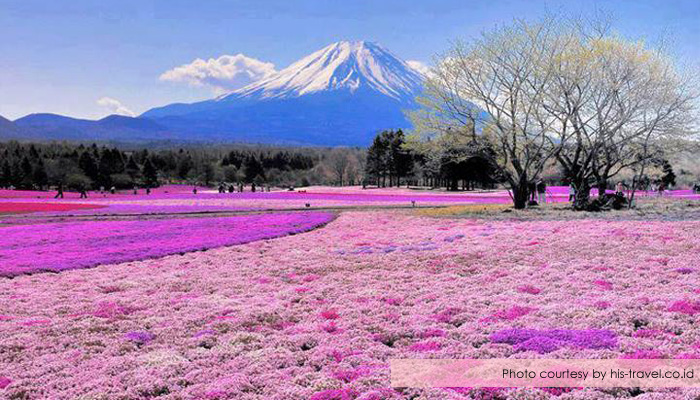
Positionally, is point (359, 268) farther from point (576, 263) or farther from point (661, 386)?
point (661, 386)

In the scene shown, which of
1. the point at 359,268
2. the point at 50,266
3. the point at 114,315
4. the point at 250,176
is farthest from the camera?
the point at 250,176

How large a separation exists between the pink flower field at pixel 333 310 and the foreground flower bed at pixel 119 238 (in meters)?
0.25

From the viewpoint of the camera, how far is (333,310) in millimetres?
12820

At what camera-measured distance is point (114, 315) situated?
507 inches

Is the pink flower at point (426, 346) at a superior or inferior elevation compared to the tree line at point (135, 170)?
inferior

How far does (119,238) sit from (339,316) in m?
19.7

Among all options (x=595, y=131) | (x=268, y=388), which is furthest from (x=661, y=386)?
(x=595, y=131)

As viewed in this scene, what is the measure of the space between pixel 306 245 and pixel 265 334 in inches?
528

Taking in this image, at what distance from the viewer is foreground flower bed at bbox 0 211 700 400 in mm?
8547

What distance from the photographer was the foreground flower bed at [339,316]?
8547 mm

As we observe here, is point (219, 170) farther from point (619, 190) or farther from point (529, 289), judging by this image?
point (529, 289)

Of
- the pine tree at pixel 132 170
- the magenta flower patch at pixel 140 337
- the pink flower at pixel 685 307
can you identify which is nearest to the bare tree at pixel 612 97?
the pink flower at pixel 685 307

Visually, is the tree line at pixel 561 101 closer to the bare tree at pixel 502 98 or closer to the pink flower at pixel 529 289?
the bare tree at pixel 502 98

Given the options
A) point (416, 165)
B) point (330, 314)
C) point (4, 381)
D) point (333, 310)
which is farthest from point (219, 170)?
point (4, 381)
